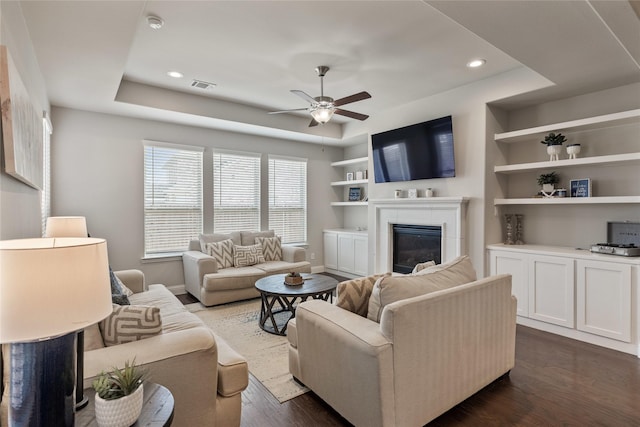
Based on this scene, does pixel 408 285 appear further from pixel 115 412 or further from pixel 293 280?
pixel 293 280

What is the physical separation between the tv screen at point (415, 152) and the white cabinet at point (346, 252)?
3.93 ft

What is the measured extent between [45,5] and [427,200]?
418 cm

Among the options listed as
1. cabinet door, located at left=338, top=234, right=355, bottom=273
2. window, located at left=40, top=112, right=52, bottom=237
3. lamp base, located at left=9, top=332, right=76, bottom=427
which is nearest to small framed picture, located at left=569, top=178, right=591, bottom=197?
cabinet door, located at left=338, top=234, right=355, bottom=273

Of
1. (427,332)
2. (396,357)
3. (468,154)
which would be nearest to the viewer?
(396,357)

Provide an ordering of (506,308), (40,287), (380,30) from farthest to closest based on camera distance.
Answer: (380,30), (506,308), (40,287)

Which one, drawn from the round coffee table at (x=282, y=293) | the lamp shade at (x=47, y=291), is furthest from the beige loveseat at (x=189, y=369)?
the round coffee table at (x=282, y=293)

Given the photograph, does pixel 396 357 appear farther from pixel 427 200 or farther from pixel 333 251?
pixel 333 251

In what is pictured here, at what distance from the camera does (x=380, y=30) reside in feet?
9.21

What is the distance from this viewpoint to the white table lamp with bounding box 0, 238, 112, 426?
868 mm

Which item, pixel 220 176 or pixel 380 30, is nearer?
pixel 380 30

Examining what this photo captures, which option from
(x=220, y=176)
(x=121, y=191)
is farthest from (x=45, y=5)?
(x=220, y=176)

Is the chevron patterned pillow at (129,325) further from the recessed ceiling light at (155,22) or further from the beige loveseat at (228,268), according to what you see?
the beige loveseat at (228,268)

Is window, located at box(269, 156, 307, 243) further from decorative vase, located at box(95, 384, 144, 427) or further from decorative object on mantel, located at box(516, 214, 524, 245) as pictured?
decorative vase, located at box(95, 384, 144, 427)

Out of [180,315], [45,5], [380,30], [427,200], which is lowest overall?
[180,315]
